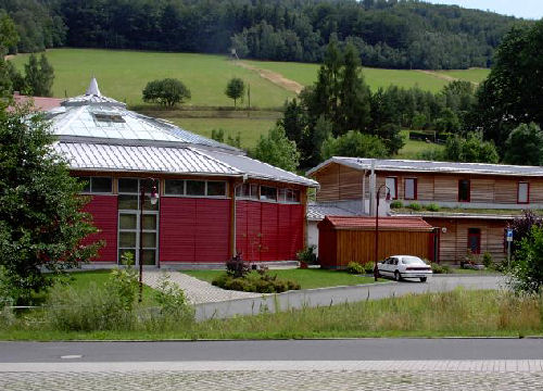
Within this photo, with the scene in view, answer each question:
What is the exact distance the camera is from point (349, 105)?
102688 mm

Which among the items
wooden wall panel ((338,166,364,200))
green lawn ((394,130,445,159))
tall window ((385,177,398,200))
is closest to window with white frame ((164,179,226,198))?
wooden wall panel ((338,166,364,200))

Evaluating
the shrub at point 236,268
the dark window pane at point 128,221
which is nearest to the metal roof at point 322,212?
the dark window pane at point 128,221

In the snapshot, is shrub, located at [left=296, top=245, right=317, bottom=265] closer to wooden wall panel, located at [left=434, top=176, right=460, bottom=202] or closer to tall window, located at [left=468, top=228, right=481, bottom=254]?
wooden wall panel, located at [left=434, top=176, right=460, bottom=202]

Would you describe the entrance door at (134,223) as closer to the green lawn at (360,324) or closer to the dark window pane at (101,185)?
the dark window pane at (101,185)

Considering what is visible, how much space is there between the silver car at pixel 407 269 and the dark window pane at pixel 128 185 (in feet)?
42.6

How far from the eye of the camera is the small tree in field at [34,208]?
100ft

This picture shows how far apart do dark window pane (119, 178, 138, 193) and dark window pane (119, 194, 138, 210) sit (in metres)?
0.24

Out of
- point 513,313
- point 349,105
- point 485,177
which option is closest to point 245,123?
point 349,105

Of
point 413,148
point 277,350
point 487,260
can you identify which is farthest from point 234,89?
point 277,350

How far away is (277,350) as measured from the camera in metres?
18.7

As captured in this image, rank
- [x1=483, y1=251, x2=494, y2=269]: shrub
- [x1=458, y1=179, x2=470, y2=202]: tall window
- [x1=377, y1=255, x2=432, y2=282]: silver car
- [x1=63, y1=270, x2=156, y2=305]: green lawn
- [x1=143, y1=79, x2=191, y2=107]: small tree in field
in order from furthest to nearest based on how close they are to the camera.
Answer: [x1=143, y1=79, x2=191, y2=107]: small tree in field, [x1=458, y1=179, x2=470, y2=202]: tall window, [x1=483, y1=251, x2=494, y2=269]: shrub, [x1=377, y1=255, x2=432, y2=282]: silver car, [x1=63, y1=270, x2=156, y2=305]: green lawn

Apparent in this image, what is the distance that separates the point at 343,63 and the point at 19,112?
7451 centimetres

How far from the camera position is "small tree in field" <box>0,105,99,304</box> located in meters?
30.6

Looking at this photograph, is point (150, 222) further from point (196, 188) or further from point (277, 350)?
point (277, 350)
